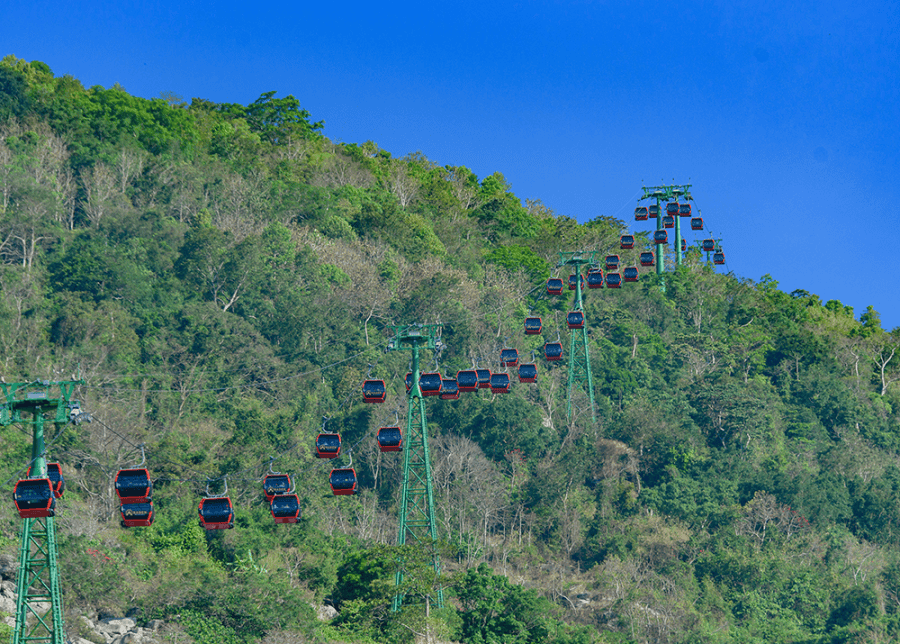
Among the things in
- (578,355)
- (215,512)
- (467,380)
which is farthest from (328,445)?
(578,355)

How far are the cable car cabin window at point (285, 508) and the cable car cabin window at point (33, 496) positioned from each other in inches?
326

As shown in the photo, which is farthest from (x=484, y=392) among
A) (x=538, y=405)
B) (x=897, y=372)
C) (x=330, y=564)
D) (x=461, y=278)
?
(x=897, y=372)

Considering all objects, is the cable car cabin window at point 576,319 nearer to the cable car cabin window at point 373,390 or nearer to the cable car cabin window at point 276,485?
the cable car cabin window at point 373,390

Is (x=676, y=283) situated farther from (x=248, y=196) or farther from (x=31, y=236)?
(x=31, y=236)

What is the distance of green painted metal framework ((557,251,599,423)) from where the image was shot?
2549 inches

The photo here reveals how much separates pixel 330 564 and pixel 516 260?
39.9m

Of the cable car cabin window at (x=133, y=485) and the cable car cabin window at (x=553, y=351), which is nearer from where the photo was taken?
the cable car cabin window at (x=133, y=485)

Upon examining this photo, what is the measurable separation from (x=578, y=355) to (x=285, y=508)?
42.9 m

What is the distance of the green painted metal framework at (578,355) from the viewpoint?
64.8 metres

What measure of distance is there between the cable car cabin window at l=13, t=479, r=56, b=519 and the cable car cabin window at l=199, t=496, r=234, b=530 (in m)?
5.36

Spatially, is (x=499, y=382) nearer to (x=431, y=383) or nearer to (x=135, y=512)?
(x=431, y=383)

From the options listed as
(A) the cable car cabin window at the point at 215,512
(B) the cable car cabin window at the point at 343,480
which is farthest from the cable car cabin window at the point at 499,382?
(A) the cable car cabin window at the point at 215,512

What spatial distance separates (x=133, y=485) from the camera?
36.3 meters

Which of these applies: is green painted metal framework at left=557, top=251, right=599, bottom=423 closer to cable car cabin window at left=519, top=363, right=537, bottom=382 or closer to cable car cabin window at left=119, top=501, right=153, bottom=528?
cable car cabin window at left=519, top=363, right=537, bottom=382
